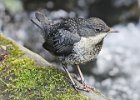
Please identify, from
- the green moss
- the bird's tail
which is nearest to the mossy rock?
the green moss

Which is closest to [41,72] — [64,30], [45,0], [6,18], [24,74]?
[24,74]

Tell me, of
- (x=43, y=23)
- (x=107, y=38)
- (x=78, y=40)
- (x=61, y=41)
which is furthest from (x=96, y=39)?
(x=107, y=38)

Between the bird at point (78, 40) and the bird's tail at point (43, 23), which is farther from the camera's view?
the bird's tail at point (43, 23)

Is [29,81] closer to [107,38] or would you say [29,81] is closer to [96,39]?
[96,39]

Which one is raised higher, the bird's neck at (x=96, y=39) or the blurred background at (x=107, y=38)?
the blurred background at (x=107, y=38)

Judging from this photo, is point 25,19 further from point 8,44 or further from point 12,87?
point 12,87

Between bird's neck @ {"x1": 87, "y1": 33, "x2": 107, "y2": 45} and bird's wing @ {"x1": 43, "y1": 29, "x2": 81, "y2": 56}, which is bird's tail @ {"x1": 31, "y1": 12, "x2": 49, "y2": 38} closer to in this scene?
bird's wing @ {"x1": 43, "y1": 29, "x2": 81, "y2": 56}

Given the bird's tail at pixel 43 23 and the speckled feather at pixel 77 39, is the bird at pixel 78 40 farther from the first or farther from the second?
the bird's tail at pixel 43 23

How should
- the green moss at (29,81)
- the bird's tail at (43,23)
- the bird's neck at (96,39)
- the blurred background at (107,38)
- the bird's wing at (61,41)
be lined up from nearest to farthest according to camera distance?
the green moss at (29,81) → the bird's neck at (96,39) → the bird's wing at (61,41) → the bird's tail at (43,23) → the blurred background at (107,38)

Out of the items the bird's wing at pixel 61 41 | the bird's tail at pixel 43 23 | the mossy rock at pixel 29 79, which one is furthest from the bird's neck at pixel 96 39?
the bird's tail at pixel 43 23
